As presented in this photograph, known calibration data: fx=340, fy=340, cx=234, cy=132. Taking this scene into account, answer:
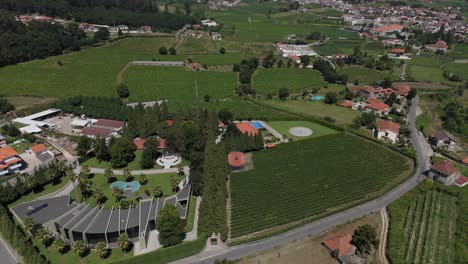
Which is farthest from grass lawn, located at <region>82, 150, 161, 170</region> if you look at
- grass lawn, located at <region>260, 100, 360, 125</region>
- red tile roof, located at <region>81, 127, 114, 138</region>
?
grass lawn, located at <region>260, 100, 360, 125</region>

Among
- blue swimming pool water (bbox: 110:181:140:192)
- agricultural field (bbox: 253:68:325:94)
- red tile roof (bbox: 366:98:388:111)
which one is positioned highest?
agricultural field (bbox: 253:68:325:94)

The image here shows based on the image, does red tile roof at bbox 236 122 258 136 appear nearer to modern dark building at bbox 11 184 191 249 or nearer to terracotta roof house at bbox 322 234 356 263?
modern dark building at bbox 11 184 191 249

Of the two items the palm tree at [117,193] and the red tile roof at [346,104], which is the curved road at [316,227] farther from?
the red tile roof at [346,104]

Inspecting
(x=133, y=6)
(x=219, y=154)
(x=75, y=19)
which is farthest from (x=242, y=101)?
(x=133, y=6)

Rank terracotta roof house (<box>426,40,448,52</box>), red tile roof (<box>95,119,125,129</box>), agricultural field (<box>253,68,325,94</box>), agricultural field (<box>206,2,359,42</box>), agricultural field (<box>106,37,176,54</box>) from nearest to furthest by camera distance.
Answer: red tile roof (<box>95,119,125,129</box>), agricultural field (<box>253,68,325,94</box>), agricultural field (<box>106,37,176,54</box>), terracotta roof house (<box>426,40,448,52</box>), agricultural field (<box>206,2,359,42</box>)

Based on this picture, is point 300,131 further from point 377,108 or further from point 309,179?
point 377,108

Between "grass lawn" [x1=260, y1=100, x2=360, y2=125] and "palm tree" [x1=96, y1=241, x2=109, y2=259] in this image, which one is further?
"grass lawn" [x1=260, y1=100, x2=360, y2=125]
